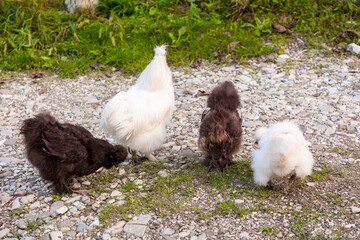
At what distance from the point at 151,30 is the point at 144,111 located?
4.07 metres

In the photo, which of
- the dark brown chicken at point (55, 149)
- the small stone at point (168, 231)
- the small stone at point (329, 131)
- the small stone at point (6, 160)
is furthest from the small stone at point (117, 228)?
the small stone at point (329, 131)

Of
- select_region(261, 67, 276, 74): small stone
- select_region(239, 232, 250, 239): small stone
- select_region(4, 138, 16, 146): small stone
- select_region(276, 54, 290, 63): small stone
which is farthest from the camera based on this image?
select_region(276, 54, 290, 63): small stone

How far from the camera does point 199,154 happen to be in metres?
5.68

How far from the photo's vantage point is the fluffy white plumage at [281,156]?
14.3ft

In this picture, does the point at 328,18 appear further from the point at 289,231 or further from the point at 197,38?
the point at 289,231

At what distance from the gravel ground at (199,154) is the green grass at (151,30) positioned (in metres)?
0.37

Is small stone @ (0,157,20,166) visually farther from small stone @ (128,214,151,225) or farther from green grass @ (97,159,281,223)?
small stone @ (128,214,151,225)

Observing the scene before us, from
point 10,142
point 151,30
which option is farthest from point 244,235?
point 151,30

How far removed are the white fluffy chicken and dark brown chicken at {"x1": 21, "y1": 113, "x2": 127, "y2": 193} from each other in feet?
1.36

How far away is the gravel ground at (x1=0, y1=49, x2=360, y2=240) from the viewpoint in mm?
4297

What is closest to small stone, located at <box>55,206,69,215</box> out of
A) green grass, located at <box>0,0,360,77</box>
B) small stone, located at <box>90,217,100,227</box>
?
small stone, located at <box>90,217,100,227</box>

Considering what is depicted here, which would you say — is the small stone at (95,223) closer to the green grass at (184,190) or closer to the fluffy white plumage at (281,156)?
the green grass at (184,190)

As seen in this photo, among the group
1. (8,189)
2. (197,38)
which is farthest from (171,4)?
(8,189)

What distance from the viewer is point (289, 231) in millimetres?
4168
